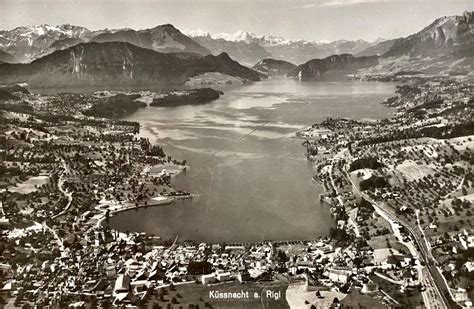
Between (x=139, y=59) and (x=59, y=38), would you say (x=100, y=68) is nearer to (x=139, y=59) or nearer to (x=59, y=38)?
(x=139, y=59)

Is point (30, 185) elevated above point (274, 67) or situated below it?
above

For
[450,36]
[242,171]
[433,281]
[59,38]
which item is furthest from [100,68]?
[433,281]

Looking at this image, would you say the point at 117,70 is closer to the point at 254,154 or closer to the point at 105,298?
the point at 254,154

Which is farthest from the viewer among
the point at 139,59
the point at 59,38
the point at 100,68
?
the point at 59,38

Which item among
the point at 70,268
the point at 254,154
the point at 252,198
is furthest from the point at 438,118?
the point at 70,268

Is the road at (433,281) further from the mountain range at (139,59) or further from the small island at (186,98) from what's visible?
the small island at (186,98)

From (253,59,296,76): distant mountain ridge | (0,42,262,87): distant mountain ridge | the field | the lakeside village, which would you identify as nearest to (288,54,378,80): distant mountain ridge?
(253,59,296,76): distant mountain ridge

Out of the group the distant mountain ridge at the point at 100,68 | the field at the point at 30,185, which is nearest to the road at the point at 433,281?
the field at the point at 30,185
